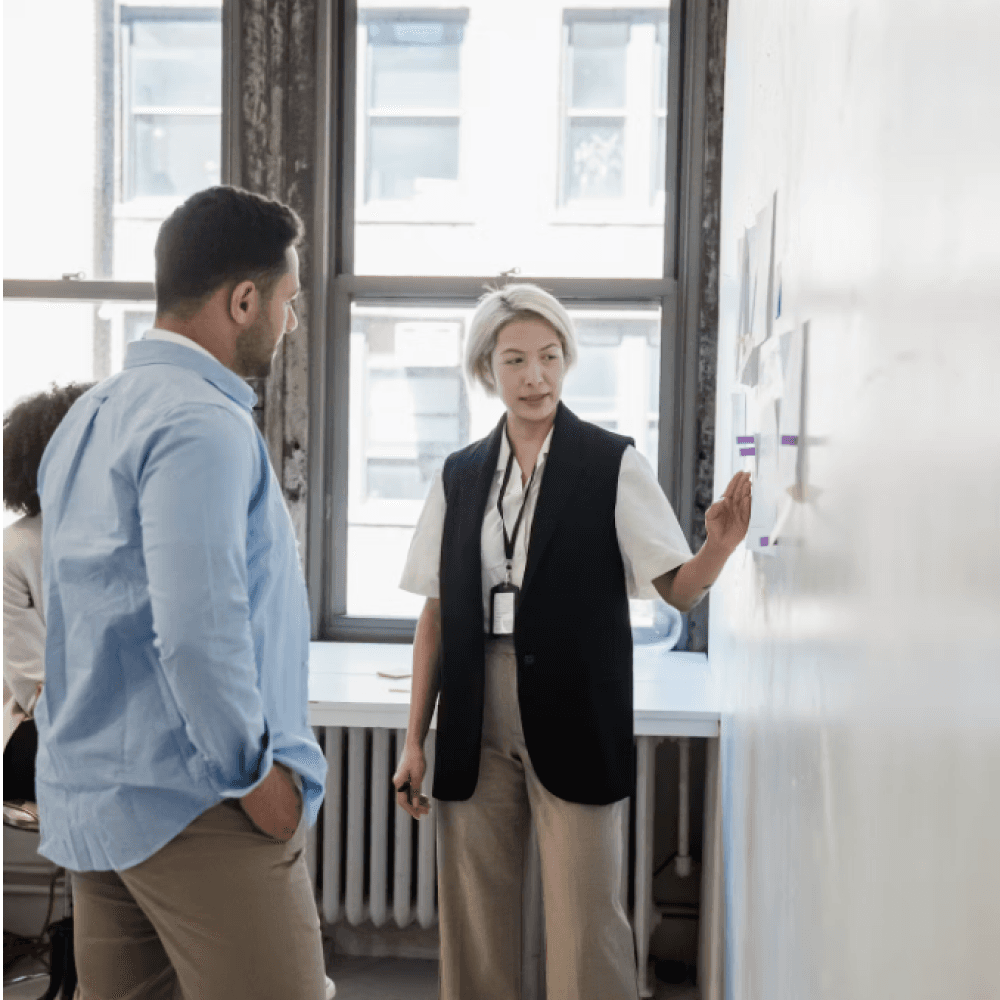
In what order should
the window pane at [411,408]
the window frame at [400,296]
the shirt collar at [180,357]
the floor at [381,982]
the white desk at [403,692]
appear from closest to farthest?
the shirt collar at [180,357], the white desk at [403,692], the floor at [381,982], the window frame at [400,296], the window pane at [411,408]

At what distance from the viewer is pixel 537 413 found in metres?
2.19

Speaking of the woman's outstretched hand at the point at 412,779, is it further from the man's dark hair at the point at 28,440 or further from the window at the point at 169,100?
the window at the point at 169,100

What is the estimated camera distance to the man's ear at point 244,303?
151 centimetres

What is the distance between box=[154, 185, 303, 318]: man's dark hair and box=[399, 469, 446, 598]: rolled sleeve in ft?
2.77

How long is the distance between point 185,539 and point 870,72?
0.87 m

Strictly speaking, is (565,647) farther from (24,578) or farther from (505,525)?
(24,578)

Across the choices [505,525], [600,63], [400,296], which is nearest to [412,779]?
[505,525]

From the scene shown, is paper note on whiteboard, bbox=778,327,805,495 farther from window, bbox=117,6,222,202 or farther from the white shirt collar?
window, bbox=117,6,222,202

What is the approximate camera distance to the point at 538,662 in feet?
6.77

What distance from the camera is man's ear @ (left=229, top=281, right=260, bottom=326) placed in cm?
151

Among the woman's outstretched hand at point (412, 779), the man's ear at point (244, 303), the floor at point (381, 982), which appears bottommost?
the floor at point (381, 982)

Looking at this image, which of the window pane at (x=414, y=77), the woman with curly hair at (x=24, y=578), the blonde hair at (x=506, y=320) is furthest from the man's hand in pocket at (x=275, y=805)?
the window pane at (x=414, y=77)

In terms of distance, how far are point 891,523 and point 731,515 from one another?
3.33ft

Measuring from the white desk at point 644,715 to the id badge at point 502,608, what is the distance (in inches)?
20.4
